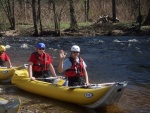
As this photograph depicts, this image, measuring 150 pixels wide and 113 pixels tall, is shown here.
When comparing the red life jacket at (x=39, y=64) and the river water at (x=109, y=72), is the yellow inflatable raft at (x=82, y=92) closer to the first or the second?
the river water at (x=109, y=72)

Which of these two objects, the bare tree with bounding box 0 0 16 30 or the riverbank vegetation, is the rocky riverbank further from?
the bare tree with bounding box 0 0 16 30

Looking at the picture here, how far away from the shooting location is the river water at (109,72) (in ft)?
23.8

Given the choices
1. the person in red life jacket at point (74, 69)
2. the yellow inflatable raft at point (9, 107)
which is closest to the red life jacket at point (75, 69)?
the person in red life jacket at point (74, 69)

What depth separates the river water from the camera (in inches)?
286

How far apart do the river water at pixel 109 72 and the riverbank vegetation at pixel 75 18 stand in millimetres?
5469

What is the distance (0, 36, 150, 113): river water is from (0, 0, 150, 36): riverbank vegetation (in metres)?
5.47

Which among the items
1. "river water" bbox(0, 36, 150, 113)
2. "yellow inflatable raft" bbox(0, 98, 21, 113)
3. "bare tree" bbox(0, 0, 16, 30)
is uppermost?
"bare tree" bbox(0, 0, 16, 30)

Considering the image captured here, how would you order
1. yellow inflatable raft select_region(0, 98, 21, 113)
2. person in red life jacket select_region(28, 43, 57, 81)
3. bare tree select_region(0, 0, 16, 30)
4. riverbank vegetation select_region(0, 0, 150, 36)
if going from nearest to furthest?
yellow inflatable raft select_region(0, 98, 21, 113)
person in red life jacket select_region(28, 43, 57, 81)
riverbank vegetation select_region(0, 0, 150, 36)
bare tree select_region(0, 0, 16, 30)

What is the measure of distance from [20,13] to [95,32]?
11514 mm

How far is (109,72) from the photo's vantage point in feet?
37.7

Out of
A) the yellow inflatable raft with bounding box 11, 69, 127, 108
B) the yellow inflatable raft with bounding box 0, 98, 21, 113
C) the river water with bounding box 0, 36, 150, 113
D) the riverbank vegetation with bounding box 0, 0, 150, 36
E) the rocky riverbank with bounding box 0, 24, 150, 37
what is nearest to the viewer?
the yellow inflatable raft with bounding box 0, 98, 21, 113

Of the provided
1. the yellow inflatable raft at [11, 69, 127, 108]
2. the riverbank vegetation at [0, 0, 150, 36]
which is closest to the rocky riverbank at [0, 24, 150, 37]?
the riverbank vegetation at [0, 0, 150, 36]

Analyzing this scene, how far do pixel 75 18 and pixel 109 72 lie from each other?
1711 cm

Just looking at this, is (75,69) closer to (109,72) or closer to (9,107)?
(9,107)
